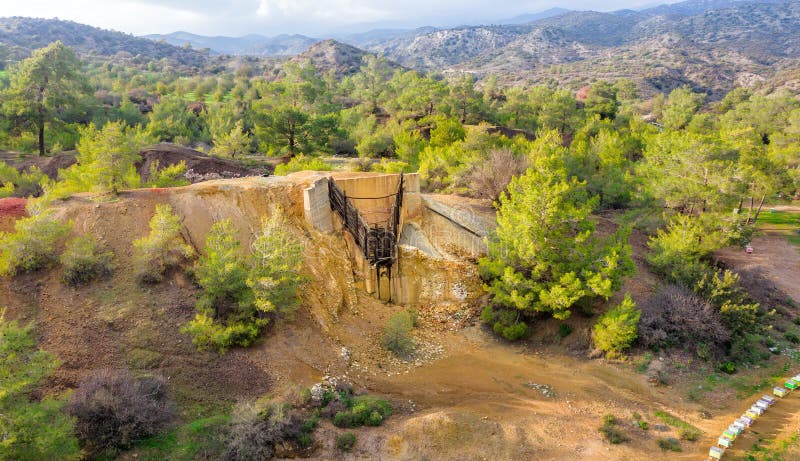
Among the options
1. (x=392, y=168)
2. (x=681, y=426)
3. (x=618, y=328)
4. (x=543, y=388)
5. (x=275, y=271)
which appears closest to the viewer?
(x=681, y=426)

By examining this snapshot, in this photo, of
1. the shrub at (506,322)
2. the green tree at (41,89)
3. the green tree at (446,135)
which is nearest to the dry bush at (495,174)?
the shrub at (506,322)

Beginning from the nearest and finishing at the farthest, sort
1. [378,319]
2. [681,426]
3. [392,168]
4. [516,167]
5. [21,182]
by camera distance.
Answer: [681,426]
[378,319]
[21,182]
[516,167]
[392,168]

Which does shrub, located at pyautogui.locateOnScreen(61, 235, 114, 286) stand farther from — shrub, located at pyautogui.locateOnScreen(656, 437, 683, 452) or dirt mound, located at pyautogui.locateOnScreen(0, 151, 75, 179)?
dirt mound, located at pyautogui.locateOnScreen(0, 151, 75, 179)

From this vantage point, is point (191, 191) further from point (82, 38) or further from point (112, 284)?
point (82, 38)

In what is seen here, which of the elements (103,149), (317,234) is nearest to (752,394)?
(317,234)

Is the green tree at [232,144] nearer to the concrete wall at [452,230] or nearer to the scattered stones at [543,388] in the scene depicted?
the concrete wall at [452,230]

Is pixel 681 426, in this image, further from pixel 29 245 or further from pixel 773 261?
pixel 29 245

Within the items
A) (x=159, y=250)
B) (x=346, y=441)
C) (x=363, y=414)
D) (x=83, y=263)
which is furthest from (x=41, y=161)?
(x=346, y=441)
